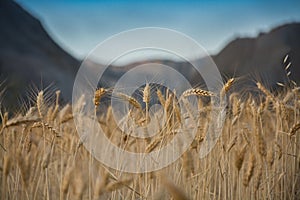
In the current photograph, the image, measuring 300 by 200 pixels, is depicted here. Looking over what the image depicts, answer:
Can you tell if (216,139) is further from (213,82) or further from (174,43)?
(174,43)

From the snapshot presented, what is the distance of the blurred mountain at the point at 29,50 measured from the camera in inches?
1358

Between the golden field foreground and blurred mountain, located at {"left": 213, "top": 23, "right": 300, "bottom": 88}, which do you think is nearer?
the golden field foreground

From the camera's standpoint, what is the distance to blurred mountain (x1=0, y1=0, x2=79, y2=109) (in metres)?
34.5

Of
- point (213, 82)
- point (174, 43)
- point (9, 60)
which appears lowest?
point (213, 82)

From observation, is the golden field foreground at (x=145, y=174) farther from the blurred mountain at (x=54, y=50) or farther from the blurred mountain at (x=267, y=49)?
the blurred mountain at (x=267, y=49)

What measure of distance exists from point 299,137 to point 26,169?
2.39 m

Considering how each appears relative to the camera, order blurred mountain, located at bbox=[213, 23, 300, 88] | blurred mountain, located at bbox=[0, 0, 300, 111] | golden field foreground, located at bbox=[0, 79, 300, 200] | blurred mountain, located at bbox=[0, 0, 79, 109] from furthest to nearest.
A: blurred mountain, located at bbox=[213, 23, 300, 88]
blurred mountain, located at bbox=[0, 0, 300, 111]
blurred mountain, located at bbox=[0, 0, 79, 109]
golden field foreground, located at bbox=[0, 79, 300, 200]

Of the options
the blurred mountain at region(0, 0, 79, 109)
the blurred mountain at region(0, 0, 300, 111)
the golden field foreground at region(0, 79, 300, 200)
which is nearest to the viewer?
the golden field foreground at region(0, 79, 300, 200)

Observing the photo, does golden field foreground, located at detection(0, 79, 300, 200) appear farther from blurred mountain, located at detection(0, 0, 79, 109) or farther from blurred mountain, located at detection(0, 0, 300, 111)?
blurred mountain, located at detection(0, 0, 300, 111)

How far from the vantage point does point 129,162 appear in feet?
8.75

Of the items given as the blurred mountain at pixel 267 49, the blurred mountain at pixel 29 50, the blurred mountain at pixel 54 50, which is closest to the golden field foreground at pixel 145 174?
the blurred mountain at pixel 29 50

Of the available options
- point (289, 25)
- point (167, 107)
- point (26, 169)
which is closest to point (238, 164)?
point (167, 107)

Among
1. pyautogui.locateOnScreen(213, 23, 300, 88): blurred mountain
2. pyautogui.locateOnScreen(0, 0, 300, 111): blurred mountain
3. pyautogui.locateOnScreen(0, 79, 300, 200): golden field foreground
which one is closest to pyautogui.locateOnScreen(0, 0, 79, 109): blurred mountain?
pyautogui.locateOnScreen(0, 0, 300, 111): blurred mountain

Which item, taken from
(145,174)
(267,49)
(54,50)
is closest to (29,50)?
(54,50)
